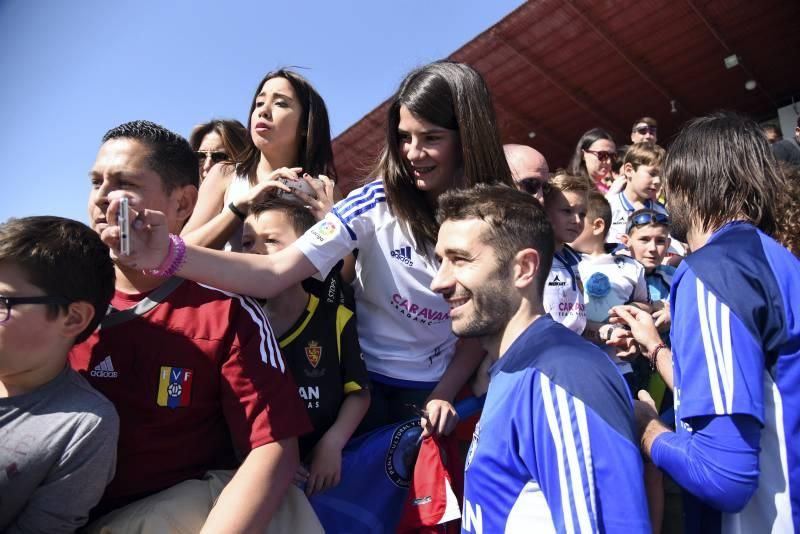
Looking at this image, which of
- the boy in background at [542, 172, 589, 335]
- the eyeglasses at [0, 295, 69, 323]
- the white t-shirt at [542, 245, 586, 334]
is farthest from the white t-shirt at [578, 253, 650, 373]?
the eyeglasses at [0, 295, 69, 323]

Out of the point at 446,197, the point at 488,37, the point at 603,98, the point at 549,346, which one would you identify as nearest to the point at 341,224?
the point at 446,197

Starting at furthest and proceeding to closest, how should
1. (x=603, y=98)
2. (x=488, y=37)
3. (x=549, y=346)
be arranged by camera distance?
(x=603, y=98), (x=488, y=37), (x=549, y=346)

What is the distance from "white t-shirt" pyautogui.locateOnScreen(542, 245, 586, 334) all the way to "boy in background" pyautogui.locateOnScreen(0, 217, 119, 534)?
2.43m

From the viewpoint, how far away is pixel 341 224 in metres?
2.76

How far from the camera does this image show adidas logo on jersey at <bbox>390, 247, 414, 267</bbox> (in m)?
2.89

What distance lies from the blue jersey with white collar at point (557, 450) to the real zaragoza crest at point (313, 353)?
2.78 feet

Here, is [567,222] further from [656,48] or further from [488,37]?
[656,48]

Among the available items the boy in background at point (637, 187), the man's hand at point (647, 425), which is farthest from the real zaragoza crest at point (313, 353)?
the boy in background at point (637, 187)

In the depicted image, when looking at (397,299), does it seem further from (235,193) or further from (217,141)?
(217,141)

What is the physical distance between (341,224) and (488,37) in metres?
9.71

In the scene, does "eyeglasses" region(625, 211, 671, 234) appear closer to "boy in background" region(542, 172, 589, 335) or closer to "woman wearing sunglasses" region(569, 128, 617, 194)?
"boy in background" region(542, 172, 589, 335)

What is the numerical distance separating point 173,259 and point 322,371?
2.63ft

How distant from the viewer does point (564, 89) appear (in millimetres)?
13250

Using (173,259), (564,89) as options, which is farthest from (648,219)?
(564,89)
